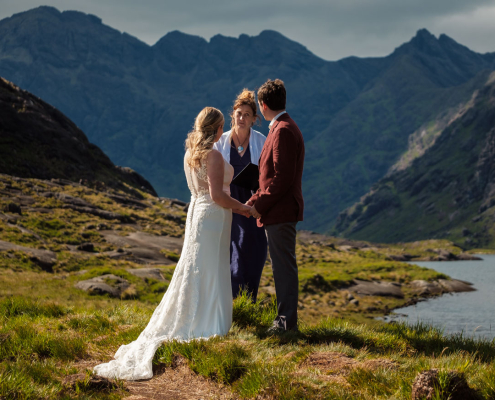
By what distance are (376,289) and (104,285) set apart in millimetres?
40772

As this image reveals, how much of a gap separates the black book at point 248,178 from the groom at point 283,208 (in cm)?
92

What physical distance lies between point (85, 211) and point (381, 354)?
6515 centimetres

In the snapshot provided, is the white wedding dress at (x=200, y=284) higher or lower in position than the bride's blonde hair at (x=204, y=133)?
lower

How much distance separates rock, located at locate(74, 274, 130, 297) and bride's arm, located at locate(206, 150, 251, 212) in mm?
23059

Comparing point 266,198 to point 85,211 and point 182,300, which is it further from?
point 85,211

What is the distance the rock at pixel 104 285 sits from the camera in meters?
29.8

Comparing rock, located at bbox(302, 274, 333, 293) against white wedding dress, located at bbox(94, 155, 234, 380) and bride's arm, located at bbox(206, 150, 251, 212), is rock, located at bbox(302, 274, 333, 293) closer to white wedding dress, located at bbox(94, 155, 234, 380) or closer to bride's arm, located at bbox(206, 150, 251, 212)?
white wedding dress, located at bbox(94, 155, 234, 380)

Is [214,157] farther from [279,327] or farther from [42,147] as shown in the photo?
[42,147]

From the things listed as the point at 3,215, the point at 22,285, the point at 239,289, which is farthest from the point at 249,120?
the point at 3,215

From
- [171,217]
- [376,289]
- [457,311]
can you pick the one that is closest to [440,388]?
[457,311]

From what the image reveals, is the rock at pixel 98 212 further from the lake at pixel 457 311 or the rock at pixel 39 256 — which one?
the lake at pixel 457 311

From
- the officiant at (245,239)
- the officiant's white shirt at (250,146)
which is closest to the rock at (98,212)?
the officiant's white shirt at (250,146)

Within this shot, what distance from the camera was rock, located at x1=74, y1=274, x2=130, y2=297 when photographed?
29797mm

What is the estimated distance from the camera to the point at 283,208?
8352mm
